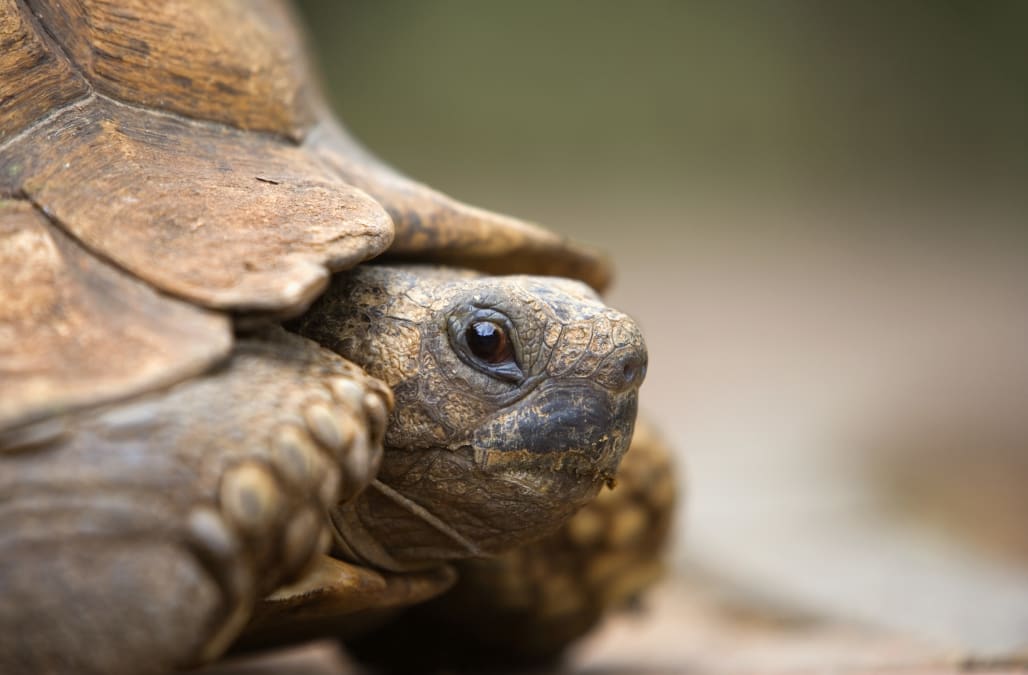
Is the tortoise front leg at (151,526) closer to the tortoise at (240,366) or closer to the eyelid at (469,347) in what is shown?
the tortoise at (240,366)

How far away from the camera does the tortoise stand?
127cm

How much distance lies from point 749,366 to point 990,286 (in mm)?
3601

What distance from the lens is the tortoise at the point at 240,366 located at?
1.27 metres

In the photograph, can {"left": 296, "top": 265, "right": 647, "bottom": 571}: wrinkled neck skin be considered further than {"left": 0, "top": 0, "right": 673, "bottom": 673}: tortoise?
Yes

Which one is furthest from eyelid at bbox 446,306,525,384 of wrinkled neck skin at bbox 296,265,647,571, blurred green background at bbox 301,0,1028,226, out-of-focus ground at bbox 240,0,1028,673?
blurred green background at bbox 301,0,1028,226

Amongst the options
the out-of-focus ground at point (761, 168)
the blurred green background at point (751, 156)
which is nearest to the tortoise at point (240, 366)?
the out-of-focus ground at point (761, 168)

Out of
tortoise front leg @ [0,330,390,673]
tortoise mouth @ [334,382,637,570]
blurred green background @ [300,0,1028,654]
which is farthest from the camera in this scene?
blurred green background @ [300,0,1028,654]

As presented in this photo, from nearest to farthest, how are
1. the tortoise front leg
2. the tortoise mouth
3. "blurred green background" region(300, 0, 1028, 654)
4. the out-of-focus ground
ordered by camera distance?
the tortoise front leg → the tortoise mouth → the out-of-focus ground → "blurred green background" region(300, 0, 1028, 654)

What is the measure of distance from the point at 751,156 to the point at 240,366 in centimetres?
1018

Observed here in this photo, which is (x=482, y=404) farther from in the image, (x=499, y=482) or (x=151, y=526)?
(x=151, y=526)

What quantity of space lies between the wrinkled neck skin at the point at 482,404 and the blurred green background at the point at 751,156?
19.4ft

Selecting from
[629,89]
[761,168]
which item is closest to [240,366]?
[629,89]

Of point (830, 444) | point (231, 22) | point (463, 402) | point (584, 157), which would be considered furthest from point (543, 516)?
point (584, 157)

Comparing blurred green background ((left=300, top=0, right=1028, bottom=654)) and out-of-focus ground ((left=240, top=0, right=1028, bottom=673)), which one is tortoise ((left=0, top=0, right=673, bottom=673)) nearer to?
out-of-focus ground ((left=240, top=0, right=1028, bottom=673))
